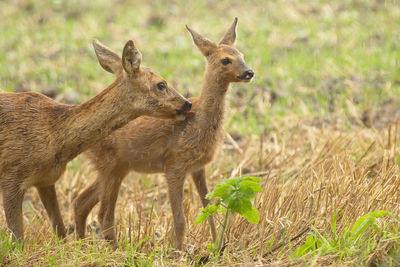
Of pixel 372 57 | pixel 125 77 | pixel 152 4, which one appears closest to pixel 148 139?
pixel 125 77

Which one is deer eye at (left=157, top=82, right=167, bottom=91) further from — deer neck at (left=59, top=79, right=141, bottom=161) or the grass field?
the grass field

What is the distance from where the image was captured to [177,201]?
250 inches

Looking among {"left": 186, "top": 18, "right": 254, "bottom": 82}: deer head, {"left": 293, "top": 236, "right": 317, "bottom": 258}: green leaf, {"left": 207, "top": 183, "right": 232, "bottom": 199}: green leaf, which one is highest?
{"left": 186, "top": 18, "right": 254, "bottom": 82}: deer head

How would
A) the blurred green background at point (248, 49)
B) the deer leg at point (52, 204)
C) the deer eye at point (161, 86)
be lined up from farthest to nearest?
the blurred green background at point (248, 49) < the deer leg at point (52, 204) < the deer eye at point (161, 86)

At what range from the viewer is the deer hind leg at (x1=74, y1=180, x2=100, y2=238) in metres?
6.95

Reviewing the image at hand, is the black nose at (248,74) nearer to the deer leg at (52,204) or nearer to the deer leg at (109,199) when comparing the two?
the deer leg at (109,199)

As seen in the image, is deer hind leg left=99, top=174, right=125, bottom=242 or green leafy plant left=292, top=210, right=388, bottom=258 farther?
deer hind leg left=99, top=174, right=125, bottom=242

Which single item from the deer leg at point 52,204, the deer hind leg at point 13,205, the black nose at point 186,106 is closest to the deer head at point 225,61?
the black nose at point 186,106

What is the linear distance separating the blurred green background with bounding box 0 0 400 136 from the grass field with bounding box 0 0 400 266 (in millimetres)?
33

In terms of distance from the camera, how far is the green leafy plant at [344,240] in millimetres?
5109

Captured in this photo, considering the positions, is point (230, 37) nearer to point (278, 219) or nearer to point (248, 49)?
point (278, 219)

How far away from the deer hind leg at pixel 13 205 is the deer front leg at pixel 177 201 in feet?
4.55

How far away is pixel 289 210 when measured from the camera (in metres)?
5.96

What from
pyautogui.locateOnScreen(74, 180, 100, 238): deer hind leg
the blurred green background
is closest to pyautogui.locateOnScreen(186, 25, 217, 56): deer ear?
pyautogui.locateOnScreen(74, 180, 100, 238): deer hind leg
